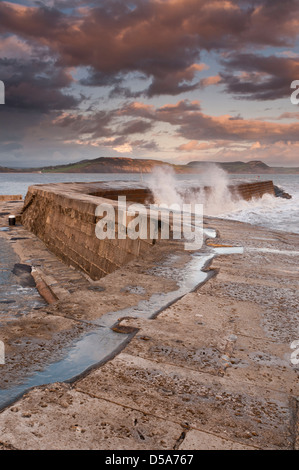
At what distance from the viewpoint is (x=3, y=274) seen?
7730 mm

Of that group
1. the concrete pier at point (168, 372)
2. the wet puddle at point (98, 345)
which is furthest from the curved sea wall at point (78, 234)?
the concrete pier at point (168, 372)

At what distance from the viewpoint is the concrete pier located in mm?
1551

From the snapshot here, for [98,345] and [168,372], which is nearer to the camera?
[168,372]

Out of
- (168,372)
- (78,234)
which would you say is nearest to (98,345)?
(168,372)

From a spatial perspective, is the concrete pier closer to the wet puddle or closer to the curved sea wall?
the wet puddle

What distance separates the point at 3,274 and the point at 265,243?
5531mm

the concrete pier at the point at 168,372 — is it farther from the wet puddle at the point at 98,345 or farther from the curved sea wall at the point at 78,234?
the curved sea wall at the point at 78,234

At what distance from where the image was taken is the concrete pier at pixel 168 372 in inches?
61.1

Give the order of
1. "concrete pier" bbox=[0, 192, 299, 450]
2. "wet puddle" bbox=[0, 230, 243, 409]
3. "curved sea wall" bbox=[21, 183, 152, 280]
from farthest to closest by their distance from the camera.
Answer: "curved sea wall" bbox=[21, 183, 152, 280] < "wet puddle" bbox=[0, 230, 243, 409] < "concrete pier" bbox=[0, 192, 299, 450]

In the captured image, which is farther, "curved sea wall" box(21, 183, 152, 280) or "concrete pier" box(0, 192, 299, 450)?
"curved sea wall" box(21, 183, 152, 280)

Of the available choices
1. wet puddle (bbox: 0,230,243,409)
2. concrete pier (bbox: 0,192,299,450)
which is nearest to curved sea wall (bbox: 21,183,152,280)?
wet puddle (bbox: 0,230,243,409)

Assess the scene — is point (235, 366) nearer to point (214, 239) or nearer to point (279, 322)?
point (279, 322)

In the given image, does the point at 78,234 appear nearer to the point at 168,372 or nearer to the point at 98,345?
the point at 98,345

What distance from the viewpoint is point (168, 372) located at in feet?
6.75
